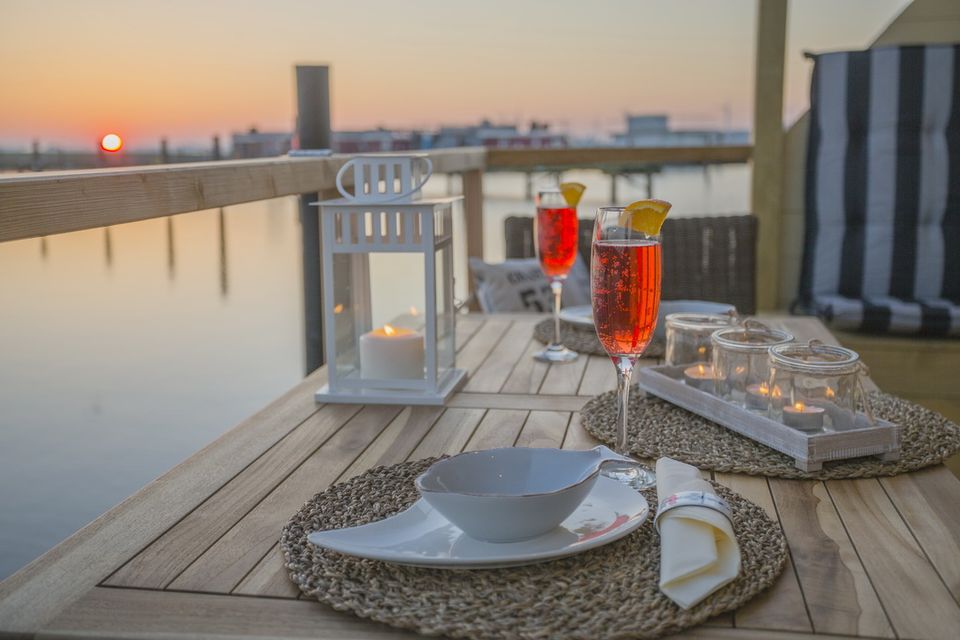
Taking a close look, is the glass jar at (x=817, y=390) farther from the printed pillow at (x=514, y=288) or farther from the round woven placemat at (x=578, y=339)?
the printed pillow at (x=514, y=288)

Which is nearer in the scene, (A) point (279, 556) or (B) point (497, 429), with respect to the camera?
(A) point (279, 556)

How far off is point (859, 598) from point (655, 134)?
3401 mm

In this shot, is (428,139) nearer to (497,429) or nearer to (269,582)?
(497,429)

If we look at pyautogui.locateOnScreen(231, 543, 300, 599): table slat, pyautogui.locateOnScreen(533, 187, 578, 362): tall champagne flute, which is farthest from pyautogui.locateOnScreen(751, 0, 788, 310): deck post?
pyautogui.locateOnScreen(231, 543, 300, 599): table slat

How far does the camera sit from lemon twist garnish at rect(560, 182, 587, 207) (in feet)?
5.72

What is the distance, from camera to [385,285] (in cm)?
149

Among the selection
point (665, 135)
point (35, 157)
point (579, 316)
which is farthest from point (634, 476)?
point (665, 135)

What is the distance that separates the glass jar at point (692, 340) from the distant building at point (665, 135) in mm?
2519

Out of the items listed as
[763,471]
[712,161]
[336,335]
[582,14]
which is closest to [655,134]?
[712,161]

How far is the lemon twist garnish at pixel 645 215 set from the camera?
1040mm

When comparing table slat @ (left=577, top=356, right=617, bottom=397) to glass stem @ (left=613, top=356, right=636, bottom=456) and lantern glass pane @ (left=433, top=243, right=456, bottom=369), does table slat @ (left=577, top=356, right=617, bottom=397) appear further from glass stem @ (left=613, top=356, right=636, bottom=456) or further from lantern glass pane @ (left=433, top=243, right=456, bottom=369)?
glass stem @ (left=613, top=356, right=636, bottom=456)

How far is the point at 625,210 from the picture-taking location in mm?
1044

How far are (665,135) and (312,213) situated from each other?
213 centimetres

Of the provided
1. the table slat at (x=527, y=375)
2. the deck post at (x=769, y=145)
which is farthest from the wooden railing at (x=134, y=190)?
the deck post at (x=769, y=145)
